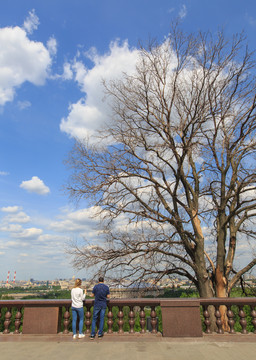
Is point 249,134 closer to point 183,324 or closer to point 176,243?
point 176,243

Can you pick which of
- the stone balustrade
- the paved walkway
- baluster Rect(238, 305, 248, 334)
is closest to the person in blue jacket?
the stone balustrade

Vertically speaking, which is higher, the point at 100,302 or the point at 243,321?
the point at 100,302

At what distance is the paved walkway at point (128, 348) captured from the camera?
435cm

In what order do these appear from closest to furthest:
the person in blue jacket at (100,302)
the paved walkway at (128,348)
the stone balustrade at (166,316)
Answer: the paved walkway at (128,348), the stone balustrade at (166,316), the person in blue jacket at (100,302)

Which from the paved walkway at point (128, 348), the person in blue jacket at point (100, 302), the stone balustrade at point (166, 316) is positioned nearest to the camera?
the paved walkway at point (128, 348)

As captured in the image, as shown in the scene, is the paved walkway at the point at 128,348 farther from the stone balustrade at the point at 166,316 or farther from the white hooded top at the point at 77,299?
the white hooded top at the point at 77,299

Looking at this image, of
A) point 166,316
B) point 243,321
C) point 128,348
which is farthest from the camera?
point 243,321

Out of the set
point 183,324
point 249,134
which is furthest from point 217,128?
point 183,324

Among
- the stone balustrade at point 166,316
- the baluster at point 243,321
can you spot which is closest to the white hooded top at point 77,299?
the stone balustrade at point 166,316

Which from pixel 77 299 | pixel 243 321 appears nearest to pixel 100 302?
pixel 77 299

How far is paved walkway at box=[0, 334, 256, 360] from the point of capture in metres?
4.35

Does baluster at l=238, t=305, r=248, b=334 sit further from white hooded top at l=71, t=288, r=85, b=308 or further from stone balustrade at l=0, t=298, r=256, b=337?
white hooded top at l=71, t=288, r=85, b=308

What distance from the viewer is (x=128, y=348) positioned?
4781 millimetres

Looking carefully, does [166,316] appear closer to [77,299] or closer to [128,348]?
[128,348]
